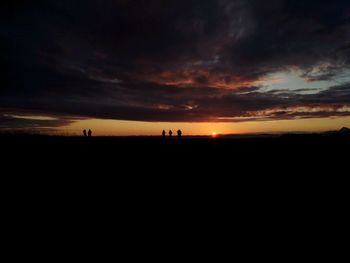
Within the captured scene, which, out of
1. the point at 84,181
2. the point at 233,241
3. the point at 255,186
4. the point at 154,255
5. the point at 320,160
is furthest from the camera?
the point at 320,160

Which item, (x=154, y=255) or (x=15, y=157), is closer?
(x=154, y=255)

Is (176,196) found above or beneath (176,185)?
beneath

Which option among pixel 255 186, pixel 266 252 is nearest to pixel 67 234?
pixel 266 252

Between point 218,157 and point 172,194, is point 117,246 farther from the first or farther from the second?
point 218,157

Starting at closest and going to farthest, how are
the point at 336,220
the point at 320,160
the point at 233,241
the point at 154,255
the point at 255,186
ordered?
the point at 154,255 < the point at 233,241 < the point at 336,220 < the point at 255,186 < the point at 320,160

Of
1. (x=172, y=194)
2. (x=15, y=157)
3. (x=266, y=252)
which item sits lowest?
(x=266, y=252)

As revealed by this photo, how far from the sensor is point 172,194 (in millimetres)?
7324

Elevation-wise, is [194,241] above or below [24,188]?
below

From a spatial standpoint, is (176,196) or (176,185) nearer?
(176,196)

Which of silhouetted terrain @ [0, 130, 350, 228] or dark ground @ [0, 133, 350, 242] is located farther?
silhouetted terrain @ [0, 130, 350, 228]

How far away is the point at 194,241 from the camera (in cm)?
488

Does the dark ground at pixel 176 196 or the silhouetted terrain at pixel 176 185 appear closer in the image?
the dark ground at pixel 176 196

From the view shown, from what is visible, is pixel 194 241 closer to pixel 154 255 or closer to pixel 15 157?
pixel 154 255

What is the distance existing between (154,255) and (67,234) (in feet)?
6.98
